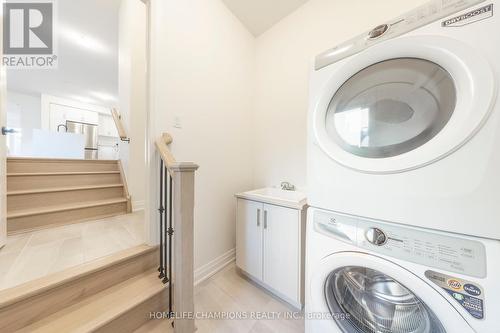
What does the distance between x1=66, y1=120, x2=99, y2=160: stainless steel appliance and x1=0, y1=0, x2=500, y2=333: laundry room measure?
192 inches

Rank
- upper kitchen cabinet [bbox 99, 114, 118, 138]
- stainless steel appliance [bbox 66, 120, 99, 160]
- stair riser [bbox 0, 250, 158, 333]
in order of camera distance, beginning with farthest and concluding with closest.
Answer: upper kitchen cabinet [bbox 99, 114, 118, 138]
stainless steel appliance [bbox 66, 120, 99, 160]
stair riser [bbox 0, 250, 158, 333]

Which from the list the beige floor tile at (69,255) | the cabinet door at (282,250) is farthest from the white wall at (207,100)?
the beige floor tile at (69,255)

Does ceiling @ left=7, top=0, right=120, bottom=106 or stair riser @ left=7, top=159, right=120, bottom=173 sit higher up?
ceiling @ left=7, top=0, right=120, bottom=106

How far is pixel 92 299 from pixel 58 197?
1450 mm

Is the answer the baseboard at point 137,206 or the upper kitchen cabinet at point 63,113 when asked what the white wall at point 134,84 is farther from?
the upper kitchen cabinet at point 63,113

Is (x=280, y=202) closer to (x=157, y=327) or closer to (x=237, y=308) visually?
(x=237, y=308)

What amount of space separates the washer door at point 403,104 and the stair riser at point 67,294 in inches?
53.5

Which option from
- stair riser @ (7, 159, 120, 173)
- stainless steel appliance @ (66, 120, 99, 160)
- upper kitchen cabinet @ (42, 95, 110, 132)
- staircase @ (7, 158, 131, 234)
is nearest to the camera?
staircase @ (7, 158, 131, 234)

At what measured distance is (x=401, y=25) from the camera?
1.82 ft

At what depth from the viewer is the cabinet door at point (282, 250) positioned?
1.16 meters

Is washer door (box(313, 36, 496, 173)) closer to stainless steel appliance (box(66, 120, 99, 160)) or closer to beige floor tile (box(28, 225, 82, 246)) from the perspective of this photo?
beige floor tile (box(28, 225, 82, 246))

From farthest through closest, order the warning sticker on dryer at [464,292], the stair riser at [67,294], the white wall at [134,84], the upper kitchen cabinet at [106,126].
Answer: the upper kitchen cabinet at [106,126], the white wall at [134,84], the stair riser at [67,294], the warning sticker on dryer at [464,292]
